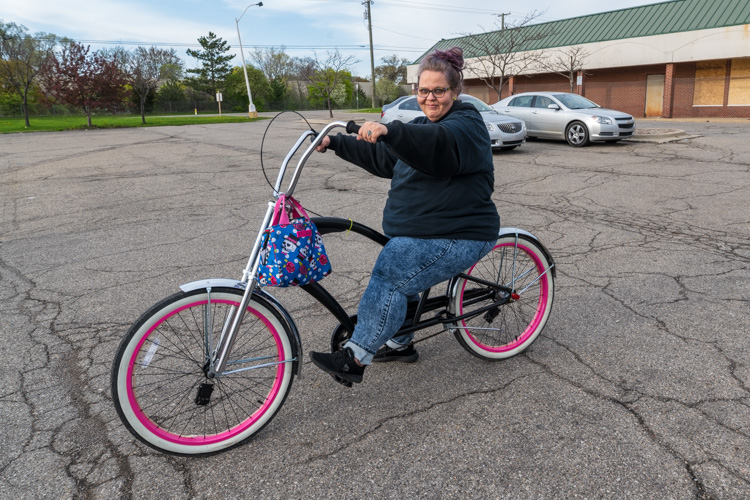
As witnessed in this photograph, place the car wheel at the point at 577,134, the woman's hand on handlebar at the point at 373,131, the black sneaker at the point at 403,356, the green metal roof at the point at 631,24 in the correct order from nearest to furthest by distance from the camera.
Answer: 1. the woman's hand on handlebar at the point at 373,131
2. the black sneaker at the point at 403,356
3. the car wheel at the point at 577,134
4. the green metal roof at the point at 631,24

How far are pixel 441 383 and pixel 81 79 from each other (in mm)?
35403

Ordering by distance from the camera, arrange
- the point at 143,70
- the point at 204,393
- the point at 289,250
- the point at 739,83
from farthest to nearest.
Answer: the point at 143,70, the point at 739,83, the point at 204,393, the point at 289,250

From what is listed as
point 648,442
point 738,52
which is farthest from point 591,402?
point 738,52

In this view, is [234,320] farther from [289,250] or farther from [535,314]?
[535,314]

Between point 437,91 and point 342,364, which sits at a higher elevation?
point 437,91

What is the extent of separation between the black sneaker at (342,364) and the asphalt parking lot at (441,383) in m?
0.26

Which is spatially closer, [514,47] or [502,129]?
[502,129]

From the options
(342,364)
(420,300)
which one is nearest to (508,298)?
(420,300)

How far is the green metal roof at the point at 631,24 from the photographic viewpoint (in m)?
27.4

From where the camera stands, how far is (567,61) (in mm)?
32906

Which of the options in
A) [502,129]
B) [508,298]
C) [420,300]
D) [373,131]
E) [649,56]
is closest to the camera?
[373,131]

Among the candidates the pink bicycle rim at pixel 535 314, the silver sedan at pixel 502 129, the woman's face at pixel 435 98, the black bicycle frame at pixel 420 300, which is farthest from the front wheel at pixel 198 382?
the silver sedan at pixel 502 129

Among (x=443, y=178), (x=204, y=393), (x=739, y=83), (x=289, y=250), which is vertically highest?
(x=739, y=83)

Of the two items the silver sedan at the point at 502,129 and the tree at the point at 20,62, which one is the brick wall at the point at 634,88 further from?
the tree at the point at 20,62
